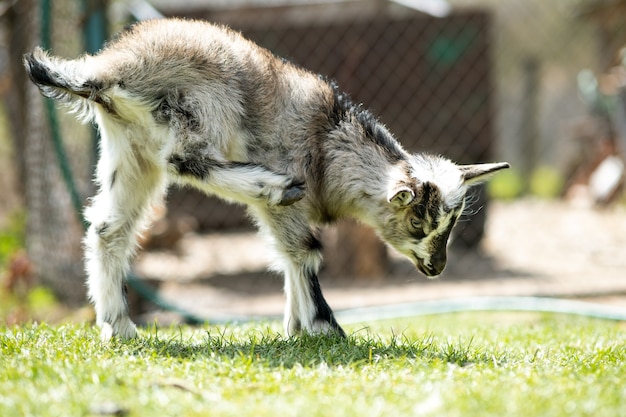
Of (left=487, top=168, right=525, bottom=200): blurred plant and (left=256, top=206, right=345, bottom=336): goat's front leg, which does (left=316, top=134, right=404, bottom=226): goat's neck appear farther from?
(left=487, top=168, right=525, bottom=200): blurred plant

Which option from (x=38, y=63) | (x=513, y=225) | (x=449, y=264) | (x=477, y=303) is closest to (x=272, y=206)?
(x=38, y=63)

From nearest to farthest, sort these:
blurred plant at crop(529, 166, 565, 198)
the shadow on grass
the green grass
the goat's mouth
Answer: the green grass, the shadow on grass, the goat's mouth, blurred plant at crop(529, 166, 565, 198)

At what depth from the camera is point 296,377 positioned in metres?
3.52

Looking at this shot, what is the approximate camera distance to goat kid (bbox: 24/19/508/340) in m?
4.36

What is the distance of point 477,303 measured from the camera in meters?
7.37

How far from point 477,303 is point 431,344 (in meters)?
3.18

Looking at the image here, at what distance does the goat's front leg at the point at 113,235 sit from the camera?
477 centimetres

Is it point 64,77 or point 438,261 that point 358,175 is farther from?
point 64,77

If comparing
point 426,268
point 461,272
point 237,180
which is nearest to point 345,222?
point 461,272

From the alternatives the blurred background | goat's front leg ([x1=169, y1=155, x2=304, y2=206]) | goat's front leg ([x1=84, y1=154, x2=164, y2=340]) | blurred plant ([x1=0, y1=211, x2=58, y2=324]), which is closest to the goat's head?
goat's front leg ([x1=169, y1=155, x2=304, y2=206])

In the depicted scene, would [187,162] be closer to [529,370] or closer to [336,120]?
[336,120]

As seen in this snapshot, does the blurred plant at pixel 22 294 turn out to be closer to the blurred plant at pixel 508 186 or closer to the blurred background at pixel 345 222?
the blurred background at pixel 345 222

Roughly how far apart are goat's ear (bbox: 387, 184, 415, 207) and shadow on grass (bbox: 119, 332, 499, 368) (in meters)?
0.82

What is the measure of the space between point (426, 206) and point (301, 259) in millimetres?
823
